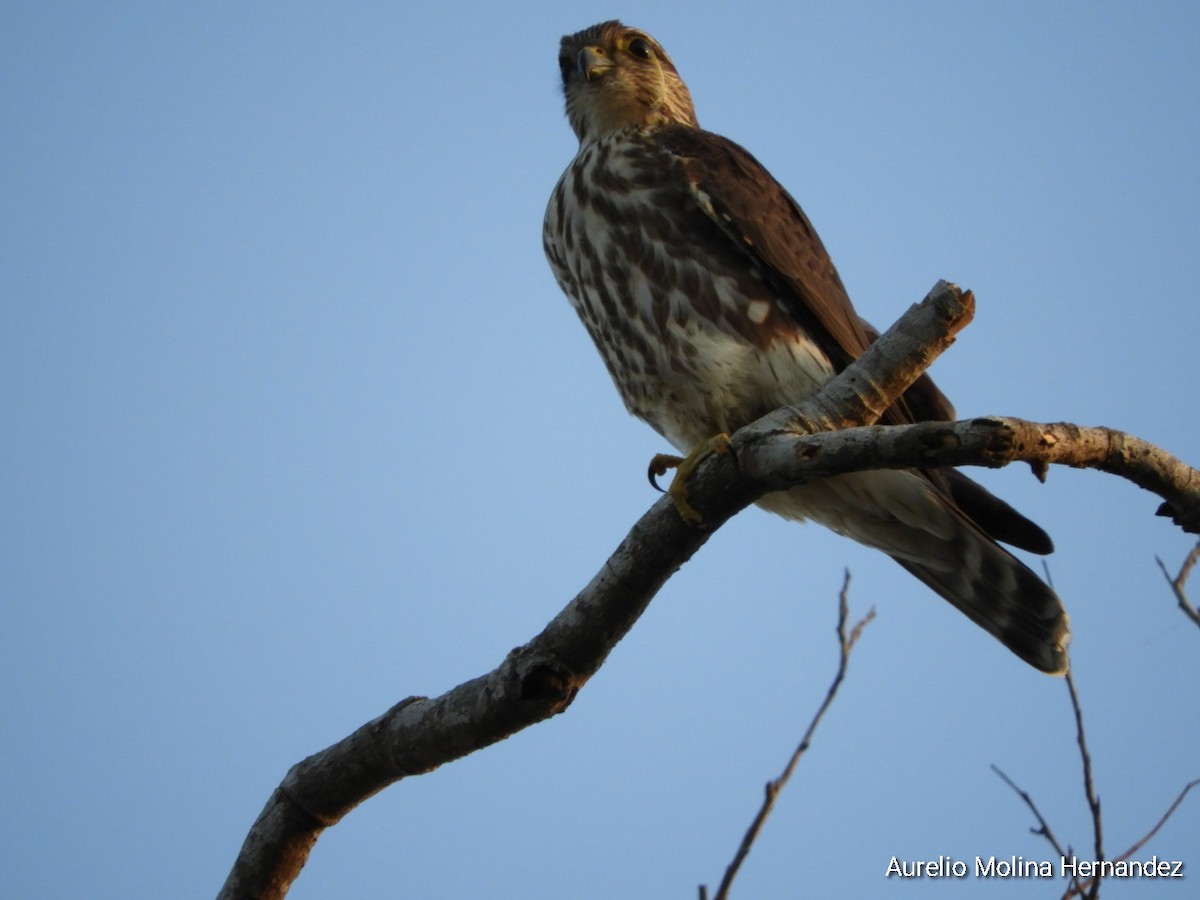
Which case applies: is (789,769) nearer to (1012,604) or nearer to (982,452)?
(982,452)

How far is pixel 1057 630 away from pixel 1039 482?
1236 mm

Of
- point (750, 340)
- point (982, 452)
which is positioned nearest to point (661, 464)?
point (750, 340)

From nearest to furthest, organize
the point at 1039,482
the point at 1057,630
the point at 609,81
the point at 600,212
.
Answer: the point at 1039,482, the point at 1057,630, the point at 600,212, the point at 609,81

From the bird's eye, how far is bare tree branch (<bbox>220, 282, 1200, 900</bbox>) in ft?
7.43

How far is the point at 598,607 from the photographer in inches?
95.4

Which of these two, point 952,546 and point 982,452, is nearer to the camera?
point 982,452

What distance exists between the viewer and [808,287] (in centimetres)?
328

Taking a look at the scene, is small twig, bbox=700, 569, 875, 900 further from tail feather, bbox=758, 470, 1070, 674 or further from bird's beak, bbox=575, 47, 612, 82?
bird's beak, bbox=575, 47, 612, 82

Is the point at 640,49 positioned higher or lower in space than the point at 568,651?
higher

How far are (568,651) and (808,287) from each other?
4.50 ft

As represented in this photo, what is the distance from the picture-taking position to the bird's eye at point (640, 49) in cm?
433

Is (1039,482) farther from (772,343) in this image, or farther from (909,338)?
(772,343)

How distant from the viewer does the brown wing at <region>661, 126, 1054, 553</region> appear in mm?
3221

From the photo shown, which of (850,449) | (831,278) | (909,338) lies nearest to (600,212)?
(831,278)
